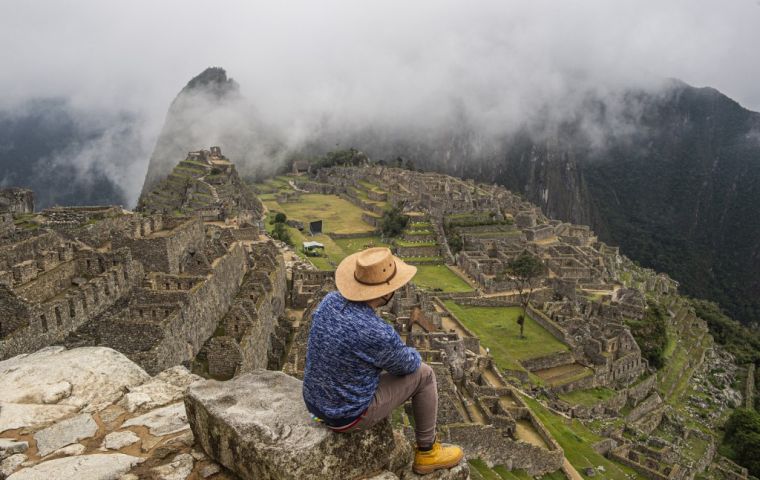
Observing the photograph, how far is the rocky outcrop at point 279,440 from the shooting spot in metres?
4.66

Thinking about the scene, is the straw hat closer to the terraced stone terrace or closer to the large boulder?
the large boulder

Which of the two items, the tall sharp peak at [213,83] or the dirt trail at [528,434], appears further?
the tall sharp peak at [213,83]

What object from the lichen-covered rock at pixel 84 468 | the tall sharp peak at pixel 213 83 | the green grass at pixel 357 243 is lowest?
the green grass at pixel 357 243

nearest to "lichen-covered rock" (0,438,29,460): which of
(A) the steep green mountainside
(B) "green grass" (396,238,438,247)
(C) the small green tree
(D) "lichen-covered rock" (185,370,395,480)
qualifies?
(D) "lichen-covered rock" (185,370,395,480)

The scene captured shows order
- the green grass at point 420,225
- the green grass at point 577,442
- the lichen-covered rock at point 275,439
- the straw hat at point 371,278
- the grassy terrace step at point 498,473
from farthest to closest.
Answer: the green grass at point 420,225 → the green grass at point 577,442 → the grassy terrace step at point 498,473 → the straw hat at point 371,278 → the lichen-covered rock at point 275,439

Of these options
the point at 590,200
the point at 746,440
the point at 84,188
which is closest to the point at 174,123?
the point at 84,188

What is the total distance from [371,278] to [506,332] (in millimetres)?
29994

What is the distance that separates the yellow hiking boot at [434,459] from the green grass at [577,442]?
17667 mm

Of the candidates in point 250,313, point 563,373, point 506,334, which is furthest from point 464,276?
point 250,313

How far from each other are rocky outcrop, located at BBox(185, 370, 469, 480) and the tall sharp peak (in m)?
123

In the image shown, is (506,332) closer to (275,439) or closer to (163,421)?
(163,421)

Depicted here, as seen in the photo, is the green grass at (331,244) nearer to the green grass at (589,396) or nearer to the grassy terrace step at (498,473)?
the green grass at (589,396)

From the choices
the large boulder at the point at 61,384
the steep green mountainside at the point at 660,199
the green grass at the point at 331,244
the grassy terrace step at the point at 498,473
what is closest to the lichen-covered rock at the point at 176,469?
the large boulder at the point at 61,384

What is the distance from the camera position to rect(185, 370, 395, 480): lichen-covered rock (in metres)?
4.65
